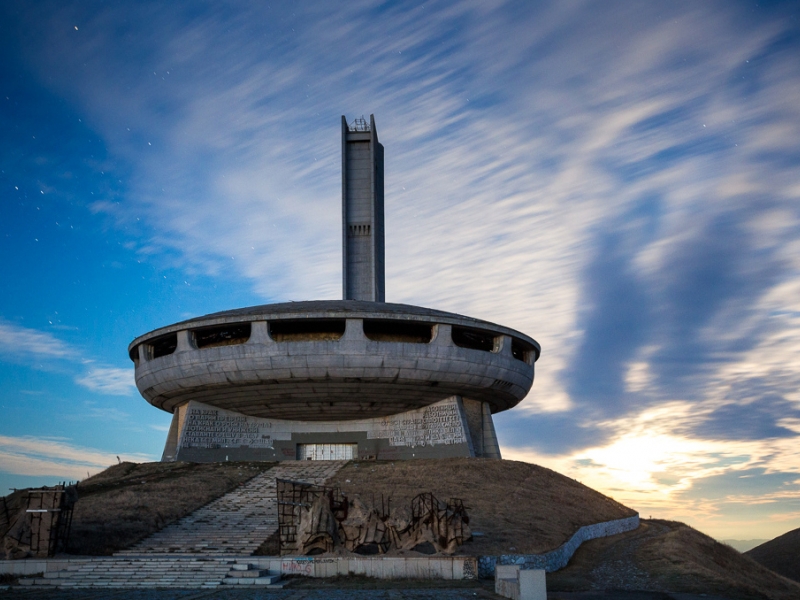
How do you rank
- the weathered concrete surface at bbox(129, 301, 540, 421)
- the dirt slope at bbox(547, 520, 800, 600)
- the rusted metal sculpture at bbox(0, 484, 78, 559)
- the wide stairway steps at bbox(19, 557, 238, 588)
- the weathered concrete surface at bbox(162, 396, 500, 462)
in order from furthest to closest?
the weathered concrete surface at bbox(162, 396, 500, 462) → the weathered concrete surface at bbox(129, 301, 540, 421) → the rusted metal sculpture at bbox(0, 484, 78, 559) → the dirt slope at bbox(547, 520, 800, 600) → the wide stairway steps at bbox(19, 557, 238, 588)

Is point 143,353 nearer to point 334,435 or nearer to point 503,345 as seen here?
point 334,435

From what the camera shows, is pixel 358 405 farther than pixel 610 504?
Yes

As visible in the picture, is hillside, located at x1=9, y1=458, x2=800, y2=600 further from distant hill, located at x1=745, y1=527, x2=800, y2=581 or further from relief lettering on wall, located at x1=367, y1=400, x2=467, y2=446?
distant hill, located at x1=745, y1=527, x2=800, y2=581

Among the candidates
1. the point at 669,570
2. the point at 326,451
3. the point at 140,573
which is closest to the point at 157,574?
the point at 140,573

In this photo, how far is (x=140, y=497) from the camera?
27.5 m

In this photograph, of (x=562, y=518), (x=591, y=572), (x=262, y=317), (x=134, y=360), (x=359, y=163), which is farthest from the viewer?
(x=359, y=163)

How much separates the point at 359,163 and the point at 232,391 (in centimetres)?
2968

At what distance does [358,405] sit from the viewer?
38.7 meters

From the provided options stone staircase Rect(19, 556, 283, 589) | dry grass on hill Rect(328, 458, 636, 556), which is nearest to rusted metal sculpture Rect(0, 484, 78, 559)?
stone staircase Rect(19, 556, 283, 589)

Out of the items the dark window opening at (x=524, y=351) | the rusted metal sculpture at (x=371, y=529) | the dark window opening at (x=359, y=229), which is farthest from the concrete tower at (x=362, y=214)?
the rusted metal sculpture at (x=371, y=529)

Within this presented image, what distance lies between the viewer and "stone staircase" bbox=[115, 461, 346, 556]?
22.2 meters

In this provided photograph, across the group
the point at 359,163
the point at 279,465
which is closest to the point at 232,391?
the point at 279,465

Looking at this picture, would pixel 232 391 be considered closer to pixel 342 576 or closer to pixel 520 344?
pixel 520 344

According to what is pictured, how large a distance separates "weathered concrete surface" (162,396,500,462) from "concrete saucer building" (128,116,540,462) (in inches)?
2.2
